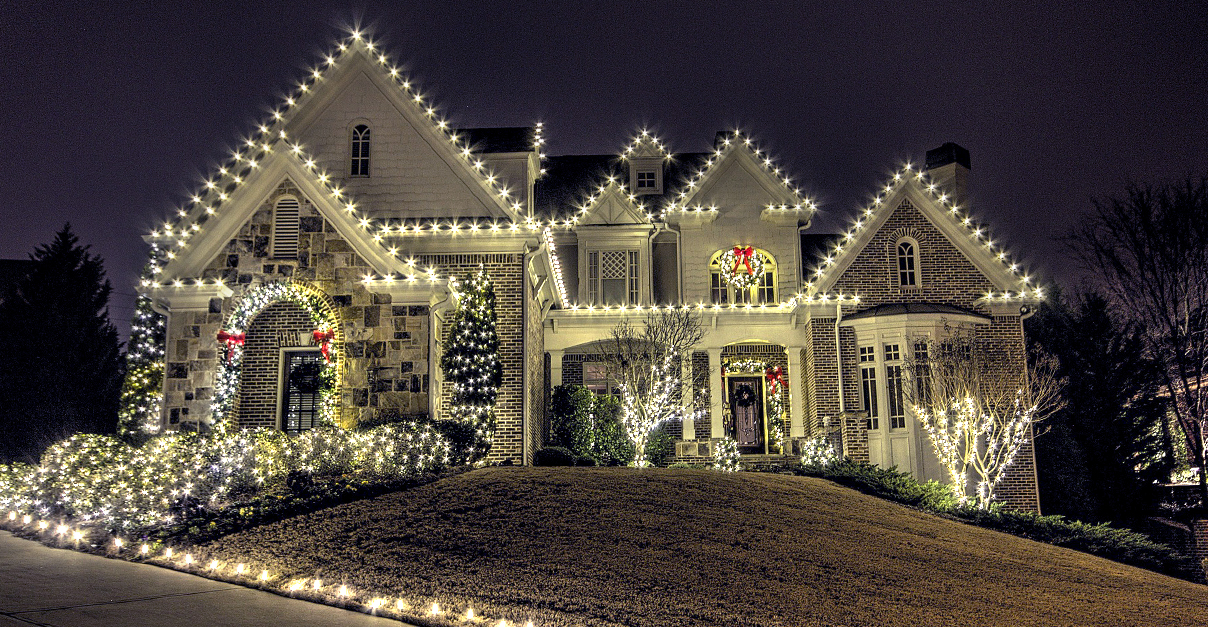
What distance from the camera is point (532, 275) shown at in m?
17.9

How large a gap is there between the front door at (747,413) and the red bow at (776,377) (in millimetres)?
365

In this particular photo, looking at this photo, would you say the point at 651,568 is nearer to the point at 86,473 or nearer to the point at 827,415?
the point at 86,473

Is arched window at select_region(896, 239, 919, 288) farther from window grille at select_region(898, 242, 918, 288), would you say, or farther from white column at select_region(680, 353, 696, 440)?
white column at select_region(680, 353, 696, 440)

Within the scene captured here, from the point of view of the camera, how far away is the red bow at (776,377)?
2175cm

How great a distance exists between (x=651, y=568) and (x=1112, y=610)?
4.83 metres

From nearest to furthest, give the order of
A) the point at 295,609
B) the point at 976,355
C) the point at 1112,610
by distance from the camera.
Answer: the point at 295,609 → the point at 1112,610 → the point at 976,355

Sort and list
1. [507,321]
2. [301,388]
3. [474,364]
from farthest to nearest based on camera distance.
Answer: [507,321], [301,388], [474,364]

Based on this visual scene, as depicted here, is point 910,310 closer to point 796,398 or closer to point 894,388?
point 894,388

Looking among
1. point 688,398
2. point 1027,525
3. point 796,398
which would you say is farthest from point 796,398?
point 1027,525

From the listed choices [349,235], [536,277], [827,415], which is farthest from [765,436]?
[349,235]

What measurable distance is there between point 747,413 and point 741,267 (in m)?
3.72

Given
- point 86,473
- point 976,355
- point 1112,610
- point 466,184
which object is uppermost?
point 466,184

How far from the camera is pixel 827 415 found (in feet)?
61.3

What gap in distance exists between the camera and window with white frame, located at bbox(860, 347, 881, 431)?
60.6 feet
